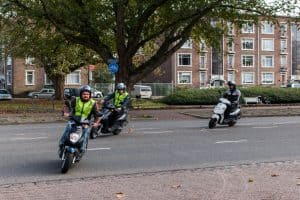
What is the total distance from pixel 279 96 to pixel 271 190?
32.9m

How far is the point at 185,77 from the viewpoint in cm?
8438

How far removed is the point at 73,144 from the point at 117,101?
20.5 feet

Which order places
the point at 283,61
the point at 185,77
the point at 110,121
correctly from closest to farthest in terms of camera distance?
the point at 110,121 → the point at 185,77 → the point at 283,61

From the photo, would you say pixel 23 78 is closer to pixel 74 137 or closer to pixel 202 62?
pixel 202 62

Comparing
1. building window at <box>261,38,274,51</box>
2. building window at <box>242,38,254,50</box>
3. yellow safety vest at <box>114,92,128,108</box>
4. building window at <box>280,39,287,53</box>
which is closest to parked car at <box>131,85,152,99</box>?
building window at <box>242,38,254,50</box>

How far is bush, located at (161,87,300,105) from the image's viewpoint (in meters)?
36.3

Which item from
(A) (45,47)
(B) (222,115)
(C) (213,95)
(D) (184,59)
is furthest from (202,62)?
(B) (222,115)

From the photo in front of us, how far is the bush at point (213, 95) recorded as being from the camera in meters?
36.3

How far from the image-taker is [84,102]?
949cm

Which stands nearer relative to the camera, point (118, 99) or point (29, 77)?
point (118, 99)

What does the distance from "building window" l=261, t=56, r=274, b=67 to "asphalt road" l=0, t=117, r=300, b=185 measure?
7514 centimetres

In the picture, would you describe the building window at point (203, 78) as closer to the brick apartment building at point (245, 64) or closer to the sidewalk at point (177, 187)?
the brick apartment building at point (245, 64)

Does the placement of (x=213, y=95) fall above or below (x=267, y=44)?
below

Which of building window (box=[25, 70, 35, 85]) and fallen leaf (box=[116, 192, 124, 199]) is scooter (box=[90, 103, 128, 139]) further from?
building window (box=[25, 70, 35, 85])
